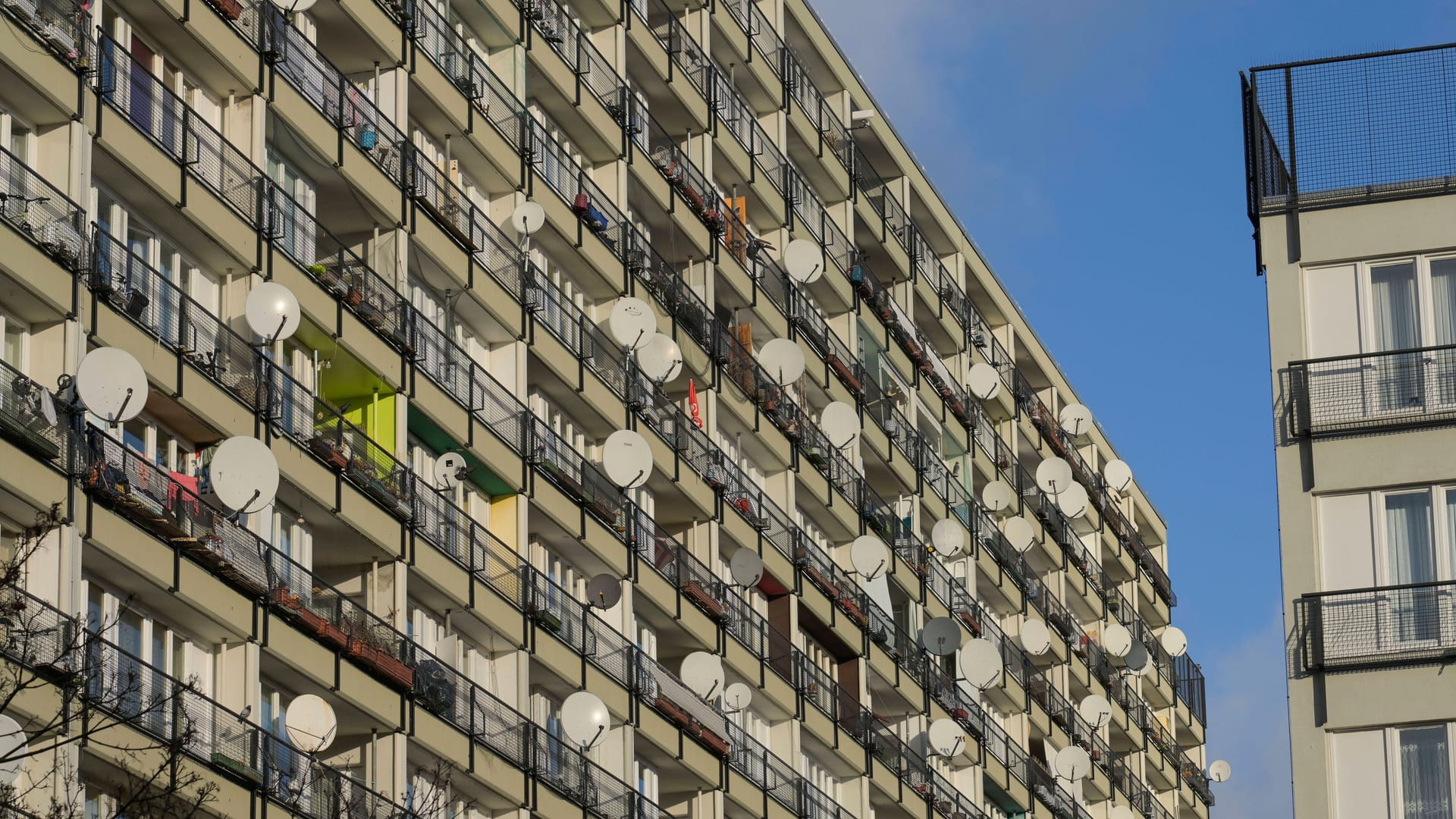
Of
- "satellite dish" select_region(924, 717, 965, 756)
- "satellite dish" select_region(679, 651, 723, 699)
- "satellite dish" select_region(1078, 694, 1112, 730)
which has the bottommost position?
"satellite dish" select_region(679, 651, 723, 699)

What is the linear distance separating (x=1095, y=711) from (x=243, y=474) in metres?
53.3

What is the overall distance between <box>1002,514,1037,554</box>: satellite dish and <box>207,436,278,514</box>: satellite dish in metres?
47.7

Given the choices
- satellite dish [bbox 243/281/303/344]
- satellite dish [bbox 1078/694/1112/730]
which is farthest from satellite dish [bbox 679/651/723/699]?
satellite dish [bbox 1078/694/1112/730]

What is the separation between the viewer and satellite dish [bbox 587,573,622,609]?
57250mm

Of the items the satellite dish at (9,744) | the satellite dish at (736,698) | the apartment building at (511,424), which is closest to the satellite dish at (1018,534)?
the apartment building at (511,424)

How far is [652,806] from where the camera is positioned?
5878 cm

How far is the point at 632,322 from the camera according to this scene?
59719 mm

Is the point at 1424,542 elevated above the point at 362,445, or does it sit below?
below

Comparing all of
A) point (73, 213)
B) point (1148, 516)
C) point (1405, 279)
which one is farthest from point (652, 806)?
point (1148, 516)

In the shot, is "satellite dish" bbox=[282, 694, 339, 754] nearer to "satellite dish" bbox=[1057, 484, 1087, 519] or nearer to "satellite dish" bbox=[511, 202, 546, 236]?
"satellite dish" bbox=[511, 202, 546, 236]

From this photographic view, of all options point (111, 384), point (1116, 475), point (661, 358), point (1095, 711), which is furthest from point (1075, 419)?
point (111, 384)

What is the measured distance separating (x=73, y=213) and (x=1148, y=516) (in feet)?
245

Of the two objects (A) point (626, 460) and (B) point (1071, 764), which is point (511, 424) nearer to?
(A) point (626, 460)

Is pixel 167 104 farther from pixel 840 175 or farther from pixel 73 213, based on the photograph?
pixel 840 175
